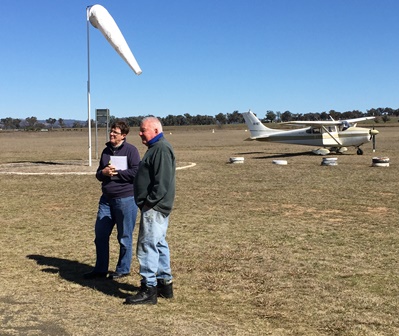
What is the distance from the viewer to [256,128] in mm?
33781

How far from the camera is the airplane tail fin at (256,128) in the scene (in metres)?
33.0

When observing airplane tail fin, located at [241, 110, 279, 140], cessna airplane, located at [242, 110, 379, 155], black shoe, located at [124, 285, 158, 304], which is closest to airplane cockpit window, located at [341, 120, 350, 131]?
cessna airplane, located at [242, 110, 379, 155]

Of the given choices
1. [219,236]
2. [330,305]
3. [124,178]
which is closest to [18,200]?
[219,236]

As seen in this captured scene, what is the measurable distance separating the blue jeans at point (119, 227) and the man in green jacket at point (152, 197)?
0.91 metres

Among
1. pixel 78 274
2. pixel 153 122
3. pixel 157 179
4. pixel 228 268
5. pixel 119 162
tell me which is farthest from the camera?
pixel 228 268

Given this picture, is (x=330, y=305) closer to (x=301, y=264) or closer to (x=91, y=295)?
(x=301, y=264)

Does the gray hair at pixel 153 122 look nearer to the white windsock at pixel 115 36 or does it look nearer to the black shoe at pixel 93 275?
the black shoe at pixel 93 275

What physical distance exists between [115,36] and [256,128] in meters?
23.8

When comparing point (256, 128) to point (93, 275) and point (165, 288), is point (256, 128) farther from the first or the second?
point (165, 288)

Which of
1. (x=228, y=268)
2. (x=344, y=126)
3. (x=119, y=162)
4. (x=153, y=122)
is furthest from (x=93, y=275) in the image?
(x=344, y=126)

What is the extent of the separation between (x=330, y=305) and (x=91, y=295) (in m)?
2.53

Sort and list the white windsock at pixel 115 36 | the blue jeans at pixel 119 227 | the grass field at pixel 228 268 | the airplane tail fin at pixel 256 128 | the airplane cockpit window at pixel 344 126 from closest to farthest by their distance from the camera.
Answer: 1. the grass field at pixel 228 268
2. the blue jeans at pixel 119 227
3. the white windsock at pixel 115 36
4. the airplane cockpit window at pixel 344 126
5. the airplane tail fin at pixel 256 128

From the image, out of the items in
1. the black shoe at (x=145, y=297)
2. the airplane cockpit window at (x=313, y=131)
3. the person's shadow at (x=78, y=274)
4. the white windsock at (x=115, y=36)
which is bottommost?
the person's shadow at (x=78, y=274)

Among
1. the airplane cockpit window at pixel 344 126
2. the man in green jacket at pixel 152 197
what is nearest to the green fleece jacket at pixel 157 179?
the man in green jacket at pixel 152 197
